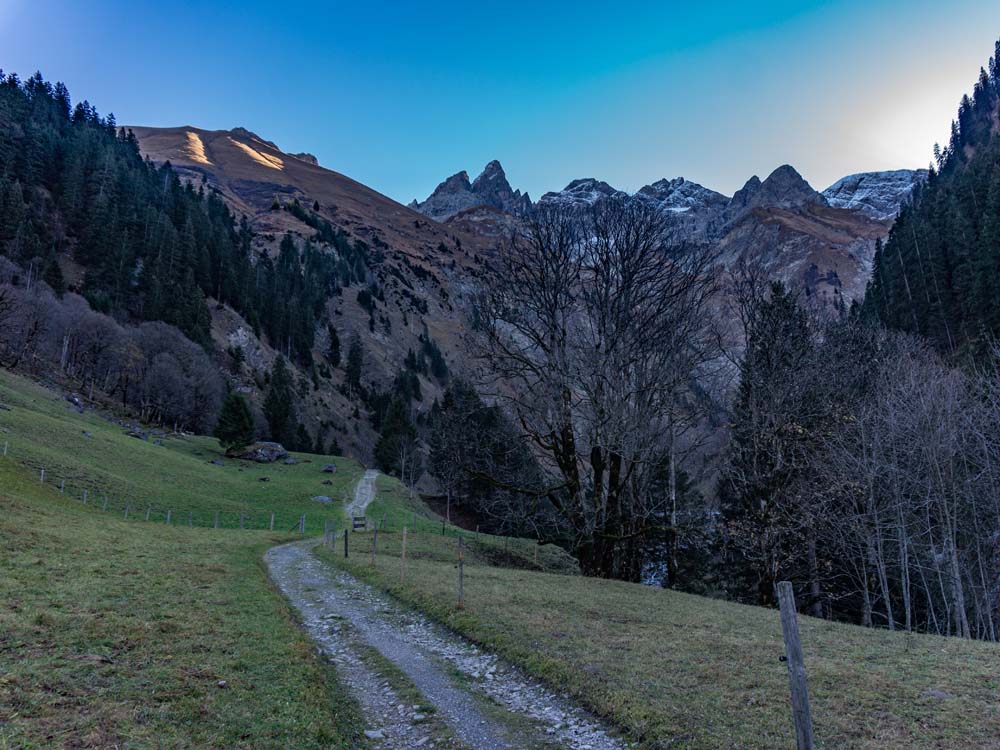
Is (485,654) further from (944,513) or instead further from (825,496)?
(944,513)

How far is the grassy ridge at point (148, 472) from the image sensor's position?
37562 mm

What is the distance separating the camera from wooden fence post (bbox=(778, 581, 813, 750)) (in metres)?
5.51

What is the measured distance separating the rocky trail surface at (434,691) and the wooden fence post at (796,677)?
225cm

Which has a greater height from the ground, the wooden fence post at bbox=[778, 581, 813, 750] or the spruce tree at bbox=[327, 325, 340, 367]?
the spruce tree at bbox=[327, 325, 340, 367]

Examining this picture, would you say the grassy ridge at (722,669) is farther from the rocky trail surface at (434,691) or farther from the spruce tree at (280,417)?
the spruce tree at (280,417)

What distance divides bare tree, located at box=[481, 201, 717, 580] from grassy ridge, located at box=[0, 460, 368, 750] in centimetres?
1155

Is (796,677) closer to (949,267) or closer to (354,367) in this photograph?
(949,267)

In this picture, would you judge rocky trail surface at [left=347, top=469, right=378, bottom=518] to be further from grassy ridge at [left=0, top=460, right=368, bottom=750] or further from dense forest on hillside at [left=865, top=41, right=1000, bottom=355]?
dense forest on hillside at [left=865, top=41, right=1000, bottom=355]

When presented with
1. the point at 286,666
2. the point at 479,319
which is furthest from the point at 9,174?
the point at 286,666

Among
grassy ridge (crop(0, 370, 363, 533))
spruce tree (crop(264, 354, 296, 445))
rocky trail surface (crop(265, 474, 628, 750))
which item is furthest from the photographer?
spruce tree (crop(264, 354, 296, 445))

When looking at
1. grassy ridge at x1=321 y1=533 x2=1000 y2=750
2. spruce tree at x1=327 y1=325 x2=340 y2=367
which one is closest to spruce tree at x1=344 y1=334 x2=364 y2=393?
spruce tree at x1=327 y1=325 x2=340 y2=367

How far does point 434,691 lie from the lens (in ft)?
Result: 28.9

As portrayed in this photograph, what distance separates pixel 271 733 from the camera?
256 inches

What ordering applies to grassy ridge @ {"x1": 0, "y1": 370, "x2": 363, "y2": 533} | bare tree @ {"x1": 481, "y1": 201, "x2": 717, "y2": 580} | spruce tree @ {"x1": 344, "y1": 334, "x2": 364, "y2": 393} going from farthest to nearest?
spruce tree @ {"x1": 344, "y1": 334, "x2": 364, "y2": 393} < grassy ridge @ {"x1": 0, "y1": 370, "x2": 363, "y2": 533} < bare tree @ {"x1": 481, "y1": 201, "x2": 717, "y2": 580}
